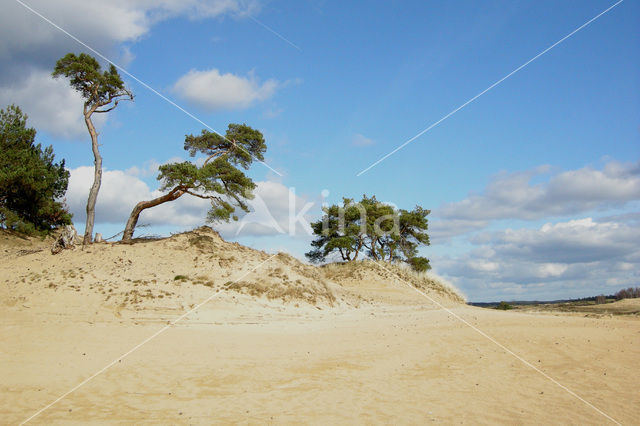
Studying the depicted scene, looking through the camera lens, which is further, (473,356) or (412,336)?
(412,336)

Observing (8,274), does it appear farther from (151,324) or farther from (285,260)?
(285,260)

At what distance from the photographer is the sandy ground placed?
Answer: 769 cm

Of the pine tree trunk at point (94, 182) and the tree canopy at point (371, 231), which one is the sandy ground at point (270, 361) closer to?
the pine tree trunk at point (94, 182)

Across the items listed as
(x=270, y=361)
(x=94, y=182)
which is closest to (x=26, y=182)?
(x=94, y=182)

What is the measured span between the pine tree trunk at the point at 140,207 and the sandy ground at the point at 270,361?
4.70m

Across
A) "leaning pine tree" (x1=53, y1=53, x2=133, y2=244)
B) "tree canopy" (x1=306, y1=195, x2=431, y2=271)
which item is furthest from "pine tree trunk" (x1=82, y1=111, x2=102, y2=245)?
"tree canopy" (x1=306, y1=195, x2=431, y2=271)

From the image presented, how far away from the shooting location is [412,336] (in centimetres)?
1382

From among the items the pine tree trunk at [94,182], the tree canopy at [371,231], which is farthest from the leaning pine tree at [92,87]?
the tree canopy at [371,231]

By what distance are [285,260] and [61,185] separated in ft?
62.3

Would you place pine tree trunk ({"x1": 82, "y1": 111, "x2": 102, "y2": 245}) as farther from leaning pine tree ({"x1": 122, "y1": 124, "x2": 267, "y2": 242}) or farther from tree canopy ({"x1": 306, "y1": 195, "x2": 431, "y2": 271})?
tree canopy ({"x1": 306, "y1": 195, "x2": 431, "y2": 271})

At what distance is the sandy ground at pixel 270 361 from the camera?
769 centimetres

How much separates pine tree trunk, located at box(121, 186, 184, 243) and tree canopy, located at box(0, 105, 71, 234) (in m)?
7.70

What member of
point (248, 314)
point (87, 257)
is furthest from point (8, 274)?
point (248, 314)

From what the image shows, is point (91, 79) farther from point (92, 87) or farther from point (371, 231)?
point (371, 231)
